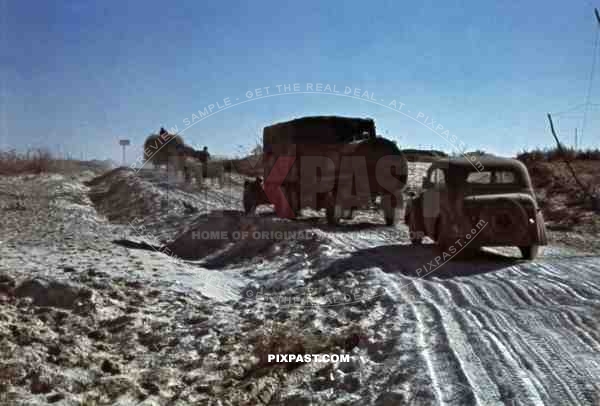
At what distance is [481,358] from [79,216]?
15.9m

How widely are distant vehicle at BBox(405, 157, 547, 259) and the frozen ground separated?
1.33ft

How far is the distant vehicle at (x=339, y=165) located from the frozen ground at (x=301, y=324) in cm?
256

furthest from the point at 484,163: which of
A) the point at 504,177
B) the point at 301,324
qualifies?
the point at 301,324

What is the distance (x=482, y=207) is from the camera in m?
9.70

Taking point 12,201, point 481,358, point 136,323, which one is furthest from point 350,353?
point 12,201

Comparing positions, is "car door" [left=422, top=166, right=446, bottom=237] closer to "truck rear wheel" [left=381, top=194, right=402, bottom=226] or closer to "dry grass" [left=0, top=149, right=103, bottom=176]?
"truck rear wheel" [left=381, top=194, right=402, bottom=226]

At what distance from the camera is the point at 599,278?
8.22 metres

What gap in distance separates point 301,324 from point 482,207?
4.21 metres

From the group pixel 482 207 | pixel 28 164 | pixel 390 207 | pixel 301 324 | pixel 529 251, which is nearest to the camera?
pixel 301 324

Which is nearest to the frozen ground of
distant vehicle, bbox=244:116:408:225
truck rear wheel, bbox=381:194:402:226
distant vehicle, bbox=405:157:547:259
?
distant vehicle, bbox=405:157:547:259

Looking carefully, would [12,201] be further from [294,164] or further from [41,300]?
[41,300]

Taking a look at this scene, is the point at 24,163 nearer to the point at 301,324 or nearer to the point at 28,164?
the point at 28,164

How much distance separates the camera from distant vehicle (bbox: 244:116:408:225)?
14.2 m

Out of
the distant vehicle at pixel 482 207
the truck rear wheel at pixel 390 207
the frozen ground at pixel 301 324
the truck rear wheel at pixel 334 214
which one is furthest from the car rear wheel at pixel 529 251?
the truck rear wheel at pixel 334 214
